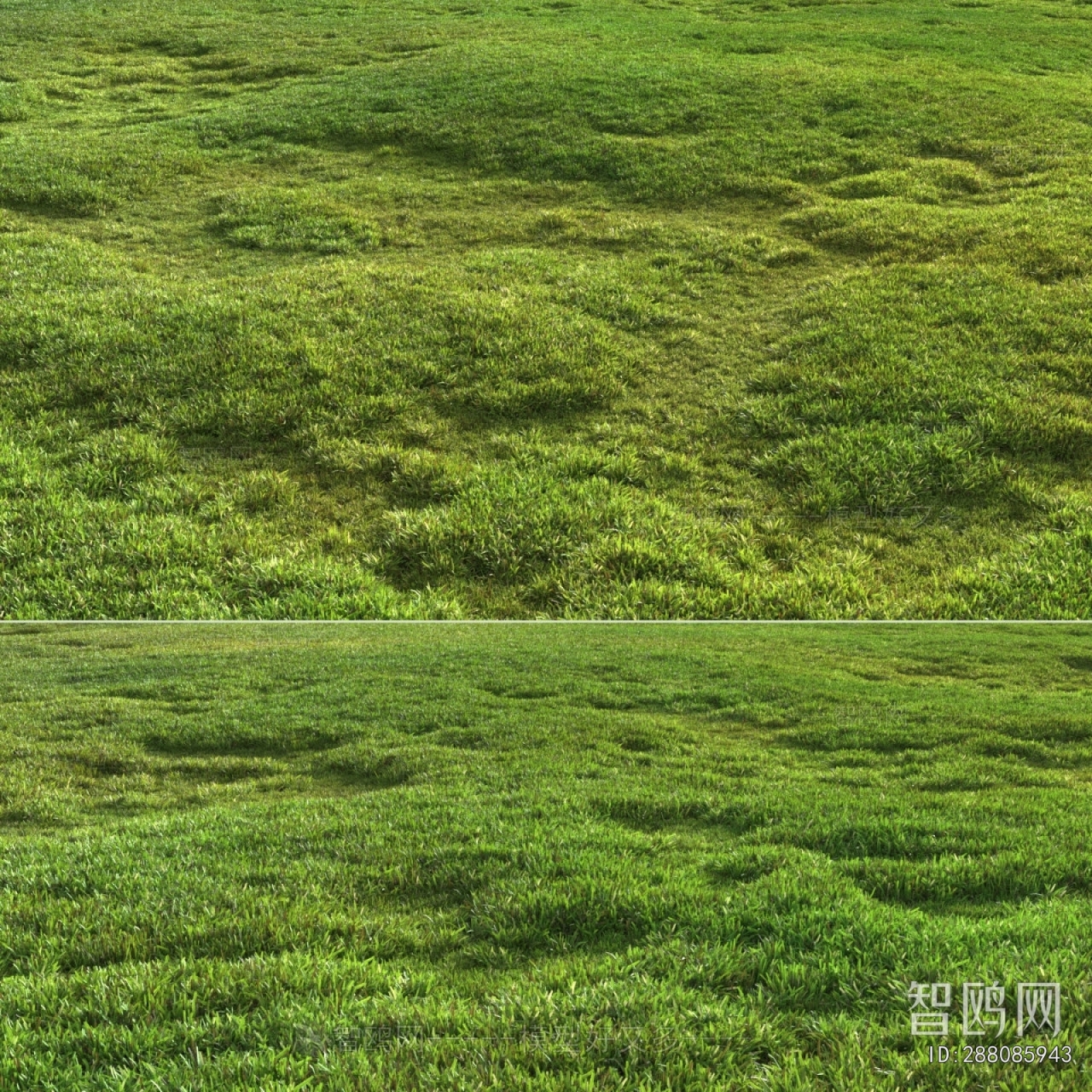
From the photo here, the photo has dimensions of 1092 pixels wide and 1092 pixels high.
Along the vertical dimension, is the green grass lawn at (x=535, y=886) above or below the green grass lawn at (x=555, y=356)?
below

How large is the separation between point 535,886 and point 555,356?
27.4ft

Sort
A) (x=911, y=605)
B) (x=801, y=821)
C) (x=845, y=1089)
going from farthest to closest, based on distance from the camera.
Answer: (x=801, y=821) → (x=911, y=605) → (x=845, y=1089)

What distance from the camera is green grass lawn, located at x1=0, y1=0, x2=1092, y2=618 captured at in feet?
27.5

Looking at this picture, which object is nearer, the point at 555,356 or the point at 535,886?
the point at 535,886

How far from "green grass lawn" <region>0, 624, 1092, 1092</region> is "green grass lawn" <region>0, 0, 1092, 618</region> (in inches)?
87.5

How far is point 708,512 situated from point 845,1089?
6.12 meters

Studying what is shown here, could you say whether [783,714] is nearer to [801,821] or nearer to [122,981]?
[801,821]

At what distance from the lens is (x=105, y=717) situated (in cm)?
1551

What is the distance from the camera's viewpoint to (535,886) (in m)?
6.70

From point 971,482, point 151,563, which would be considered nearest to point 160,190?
point 151,563

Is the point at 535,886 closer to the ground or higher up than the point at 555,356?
closer to the ground

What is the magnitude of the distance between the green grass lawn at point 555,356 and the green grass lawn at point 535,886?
2224 mm

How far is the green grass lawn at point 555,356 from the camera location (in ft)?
27.5

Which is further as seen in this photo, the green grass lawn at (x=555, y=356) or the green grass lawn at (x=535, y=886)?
the green grass lawn at (x=555, y=356)
